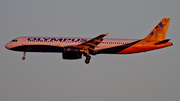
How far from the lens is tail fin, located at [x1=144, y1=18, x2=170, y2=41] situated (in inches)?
2353

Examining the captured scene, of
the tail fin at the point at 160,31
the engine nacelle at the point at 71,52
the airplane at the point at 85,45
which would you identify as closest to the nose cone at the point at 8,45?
the airplane at the point at 85,45

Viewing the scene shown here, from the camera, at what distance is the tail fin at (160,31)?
196 feet

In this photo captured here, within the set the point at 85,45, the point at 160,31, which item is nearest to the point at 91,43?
the point at 85,45

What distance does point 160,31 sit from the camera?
60.2 meters

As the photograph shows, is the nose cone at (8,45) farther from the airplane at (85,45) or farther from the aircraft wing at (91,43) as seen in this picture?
the aircraft wing at (91,43)

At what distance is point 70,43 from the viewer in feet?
190

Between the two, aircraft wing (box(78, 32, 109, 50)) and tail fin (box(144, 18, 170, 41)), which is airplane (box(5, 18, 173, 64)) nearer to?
aircraft wing (box(78, 32, 109, 50))

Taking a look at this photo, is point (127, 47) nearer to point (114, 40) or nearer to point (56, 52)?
point (114, 40)

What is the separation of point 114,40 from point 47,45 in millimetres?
10397

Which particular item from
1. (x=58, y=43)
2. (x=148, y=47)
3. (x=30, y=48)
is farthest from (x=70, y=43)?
(x=148, y=47)

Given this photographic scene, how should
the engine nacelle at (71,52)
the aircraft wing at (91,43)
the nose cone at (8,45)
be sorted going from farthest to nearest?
the nose cone at (8,45), the aircraft wing at (91,43), the engine nacelle at (71,52)

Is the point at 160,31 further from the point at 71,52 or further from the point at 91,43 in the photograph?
the point at 71,52

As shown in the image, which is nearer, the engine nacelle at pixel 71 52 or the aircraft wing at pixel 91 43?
the engine nacelle at pixel 71 52

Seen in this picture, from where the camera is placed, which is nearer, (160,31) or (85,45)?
(85,45)
